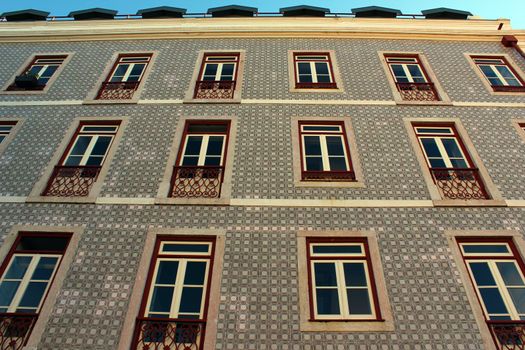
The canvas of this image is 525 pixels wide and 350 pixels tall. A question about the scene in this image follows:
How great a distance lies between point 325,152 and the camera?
8.48 meters

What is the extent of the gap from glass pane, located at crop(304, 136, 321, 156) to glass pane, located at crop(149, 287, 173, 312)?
12.6ft

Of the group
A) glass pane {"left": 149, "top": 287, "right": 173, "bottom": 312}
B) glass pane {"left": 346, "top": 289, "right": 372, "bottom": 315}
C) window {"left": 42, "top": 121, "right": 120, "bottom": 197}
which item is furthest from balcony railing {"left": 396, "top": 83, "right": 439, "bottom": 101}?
glass pane {"left": 149, "top": 287, "right": 173, "bottom": 312}

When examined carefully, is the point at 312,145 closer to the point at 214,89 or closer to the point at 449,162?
the point at 449,162

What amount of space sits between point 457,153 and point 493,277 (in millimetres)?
2999

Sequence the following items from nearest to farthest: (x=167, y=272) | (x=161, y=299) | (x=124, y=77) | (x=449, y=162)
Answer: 1. (x=161, y=299)
2. (x=167, y=272)
3. (x=449, y=162)
4. (x=124, y=77)

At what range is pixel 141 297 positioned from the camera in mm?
6125

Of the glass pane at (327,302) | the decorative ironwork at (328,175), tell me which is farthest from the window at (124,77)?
the glass pane at (327,302)

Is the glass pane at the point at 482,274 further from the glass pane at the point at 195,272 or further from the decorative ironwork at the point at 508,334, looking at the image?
the glass pane at the point at 195,272

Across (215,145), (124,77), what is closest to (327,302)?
(215,145)

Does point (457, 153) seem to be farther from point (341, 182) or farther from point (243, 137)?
point (243, 137)

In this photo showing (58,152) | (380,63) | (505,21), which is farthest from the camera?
(505,21)

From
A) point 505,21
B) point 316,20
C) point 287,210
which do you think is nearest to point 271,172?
point 287,210

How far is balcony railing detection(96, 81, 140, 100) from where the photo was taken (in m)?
9.96

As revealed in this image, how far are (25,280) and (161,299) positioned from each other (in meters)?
2.12
